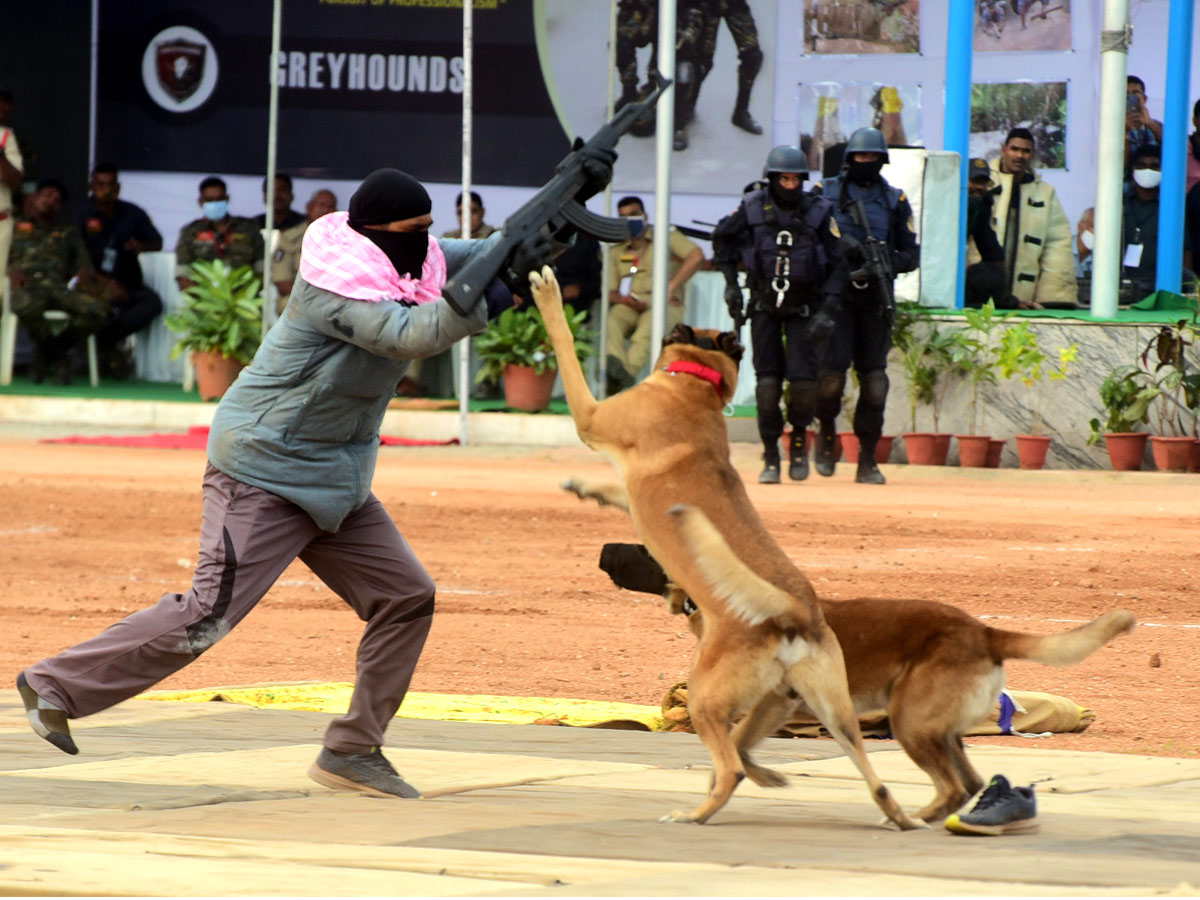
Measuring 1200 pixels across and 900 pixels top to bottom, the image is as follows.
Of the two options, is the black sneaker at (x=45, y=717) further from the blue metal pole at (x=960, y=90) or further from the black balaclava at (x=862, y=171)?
the blue metal pole at (x=960, y=90)

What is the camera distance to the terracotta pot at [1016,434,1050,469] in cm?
1698

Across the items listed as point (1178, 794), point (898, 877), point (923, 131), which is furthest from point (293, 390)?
point (923, 131)

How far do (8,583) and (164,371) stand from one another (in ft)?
44.2

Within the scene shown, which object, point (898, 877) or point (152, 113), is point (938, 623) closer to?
point (898, 877)

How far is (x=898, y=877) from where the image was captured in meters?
4.29

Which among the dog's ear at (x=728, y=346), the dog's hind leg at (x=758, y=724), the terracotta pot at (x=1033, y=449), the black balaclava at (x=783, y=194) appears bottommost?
the terracotta pot at (x=1033, y=449)

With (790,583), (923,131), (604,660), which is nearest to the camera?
(790,583)

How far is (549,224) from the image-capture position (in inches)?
216

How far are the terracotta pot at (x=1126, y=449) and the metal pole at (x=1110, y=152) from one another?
4.92ft

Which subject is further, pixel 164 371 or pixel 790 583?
pixel 164 371

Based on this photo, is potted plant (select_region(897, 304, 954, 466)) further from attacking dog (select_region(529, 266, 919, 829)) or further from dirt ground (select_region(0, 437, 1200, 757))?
attacking dog (select_region(529, 266, 919, 829))

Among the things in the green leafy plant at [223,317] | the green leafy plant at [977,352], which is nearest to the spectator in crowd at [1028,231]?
the green leafy plant at [977,352]

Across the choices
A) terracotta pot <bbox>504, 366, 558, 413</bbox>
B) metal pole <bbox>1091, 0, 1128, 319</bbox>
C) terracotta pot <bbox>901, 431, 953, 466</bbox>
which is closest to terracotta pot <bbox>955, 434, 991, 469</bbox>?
terracotta pot <bbox>901, 431, 953, 466</bbox>

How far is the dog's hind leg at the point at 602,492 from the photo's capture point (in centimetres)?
585
